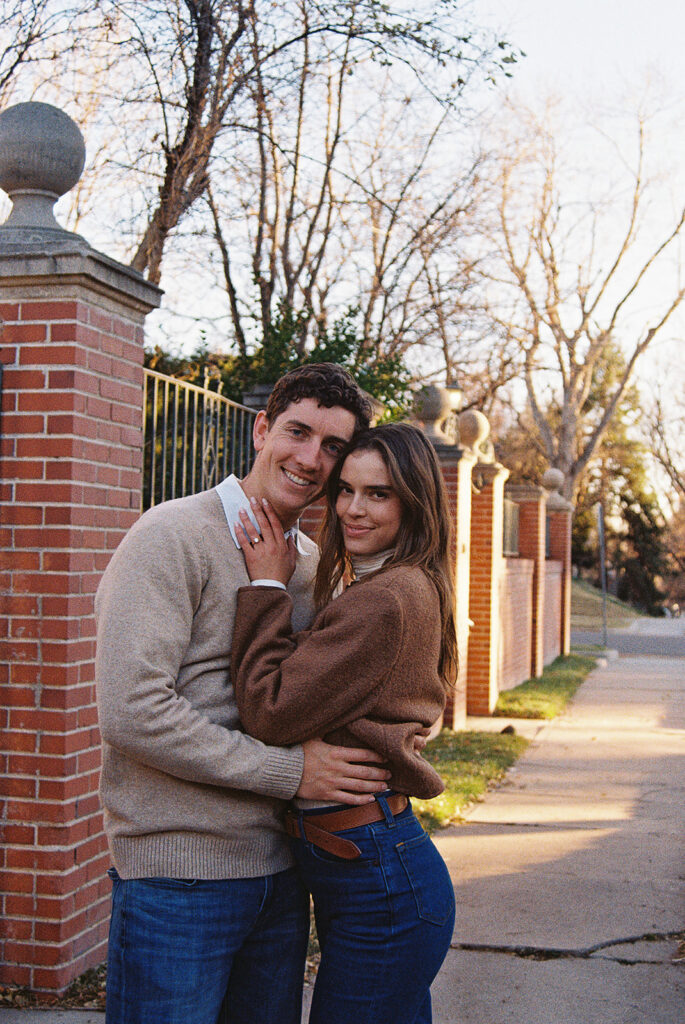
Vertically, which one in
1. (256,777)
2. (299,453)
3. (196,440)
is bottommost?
(256,777)

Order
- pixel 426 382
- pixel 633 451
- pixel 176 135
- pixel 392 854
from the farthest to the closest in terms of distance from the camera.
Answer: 1. pixel 633 451
2. pixel 426 382
3. pixel 176 135
4. pixel 392 854

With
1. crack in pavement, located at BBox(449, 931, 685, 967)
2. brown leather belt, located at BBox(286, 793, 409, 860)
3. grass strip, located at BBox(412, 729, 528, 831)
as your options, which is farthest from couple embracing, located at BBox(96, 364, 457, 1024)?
grass strip, located at BBox(412, 729, 528, 831)

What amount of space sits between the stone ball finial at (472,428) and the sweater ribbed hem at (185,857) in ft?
25.1

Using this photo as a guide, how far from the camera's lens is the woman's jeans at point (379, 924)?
6.48 ft

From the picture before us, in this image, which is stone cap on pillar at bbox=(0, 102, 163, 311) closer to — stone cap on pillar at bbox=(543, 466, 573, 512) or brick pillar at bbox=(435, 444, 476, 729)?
brick pillar at bbox=(435, 444, 476, 729)

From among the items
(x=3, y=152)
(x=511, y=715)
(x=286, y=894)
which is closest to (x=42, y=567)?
(x=3, y=152)

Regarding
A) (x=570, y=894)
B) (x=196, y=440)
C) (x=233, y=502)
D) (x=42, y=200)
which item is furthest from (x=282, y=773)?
(x=570, y=894)

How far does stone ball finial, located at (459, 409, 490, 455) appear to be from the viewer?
31.5ft

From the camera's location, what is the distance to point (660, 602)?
153 ft

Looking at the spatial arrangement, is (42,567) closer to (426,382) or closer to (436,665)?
(436,665)

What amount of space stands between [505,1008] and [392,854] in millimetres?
2236

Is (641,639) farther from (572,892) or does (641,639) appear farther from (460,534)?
(572,892)

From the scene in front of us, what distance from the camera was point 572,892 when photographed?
509cm

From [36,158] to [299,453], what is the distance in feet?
6.76
